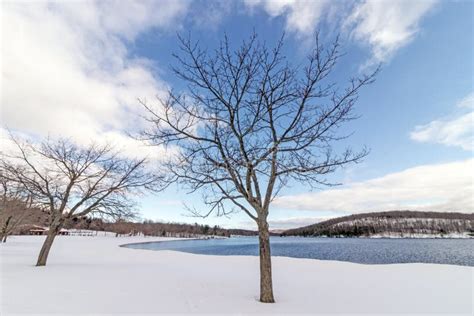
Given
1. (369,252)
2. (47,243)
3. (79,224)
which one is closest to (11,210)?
(79,224)

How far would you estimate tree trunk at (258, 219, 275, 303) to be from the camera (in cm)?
632

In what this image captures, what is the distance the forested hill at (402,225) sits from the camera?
14200 cm

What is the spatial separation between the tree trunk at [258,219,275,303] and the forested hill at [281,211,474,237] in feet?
507

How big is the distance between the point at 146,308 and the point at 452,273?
11.5m

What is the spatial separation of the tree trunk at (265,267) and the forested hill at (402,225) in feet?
507

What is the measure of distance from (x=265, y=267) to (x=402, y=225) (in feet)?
606

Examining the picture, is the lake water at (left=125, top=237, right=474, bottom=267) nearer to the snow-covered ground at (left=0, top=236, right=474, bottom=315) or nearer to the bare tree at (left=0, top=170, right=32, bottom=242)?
the snow-covered ground at (left=0, top=236, right=474, bottom=315)

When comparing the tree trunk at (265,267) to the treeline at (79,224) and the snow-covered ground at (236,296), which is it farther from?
the treeline at (79,224)

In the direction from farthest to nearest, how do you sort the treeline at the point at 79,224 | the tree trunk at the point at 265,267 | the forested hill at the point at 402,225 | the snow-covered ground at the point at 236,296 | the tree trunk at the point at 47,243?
the forested hill at the point at 402,225, the treeline at the point at 79,224, the tree trunk at the point at 47,243, the tree trunk at the point at 265,267, the snow-covered ground at the point at 236,296

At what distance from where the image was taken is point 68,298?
227 inches

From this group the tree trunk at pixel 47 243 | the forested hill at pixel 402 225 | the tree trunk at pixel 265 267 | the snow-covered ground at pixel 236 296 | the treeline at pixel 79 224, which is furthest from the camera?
the forested hill at pixel 402 225

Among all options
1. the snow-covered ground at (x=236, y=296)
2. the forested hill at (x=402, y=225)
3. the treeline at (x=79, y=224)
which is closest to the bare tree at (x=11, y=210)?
the treeline at (x=79, y=224)

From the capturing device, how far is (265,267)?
6555mm

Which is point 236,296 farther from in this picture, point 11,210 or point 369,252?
point 369,252
